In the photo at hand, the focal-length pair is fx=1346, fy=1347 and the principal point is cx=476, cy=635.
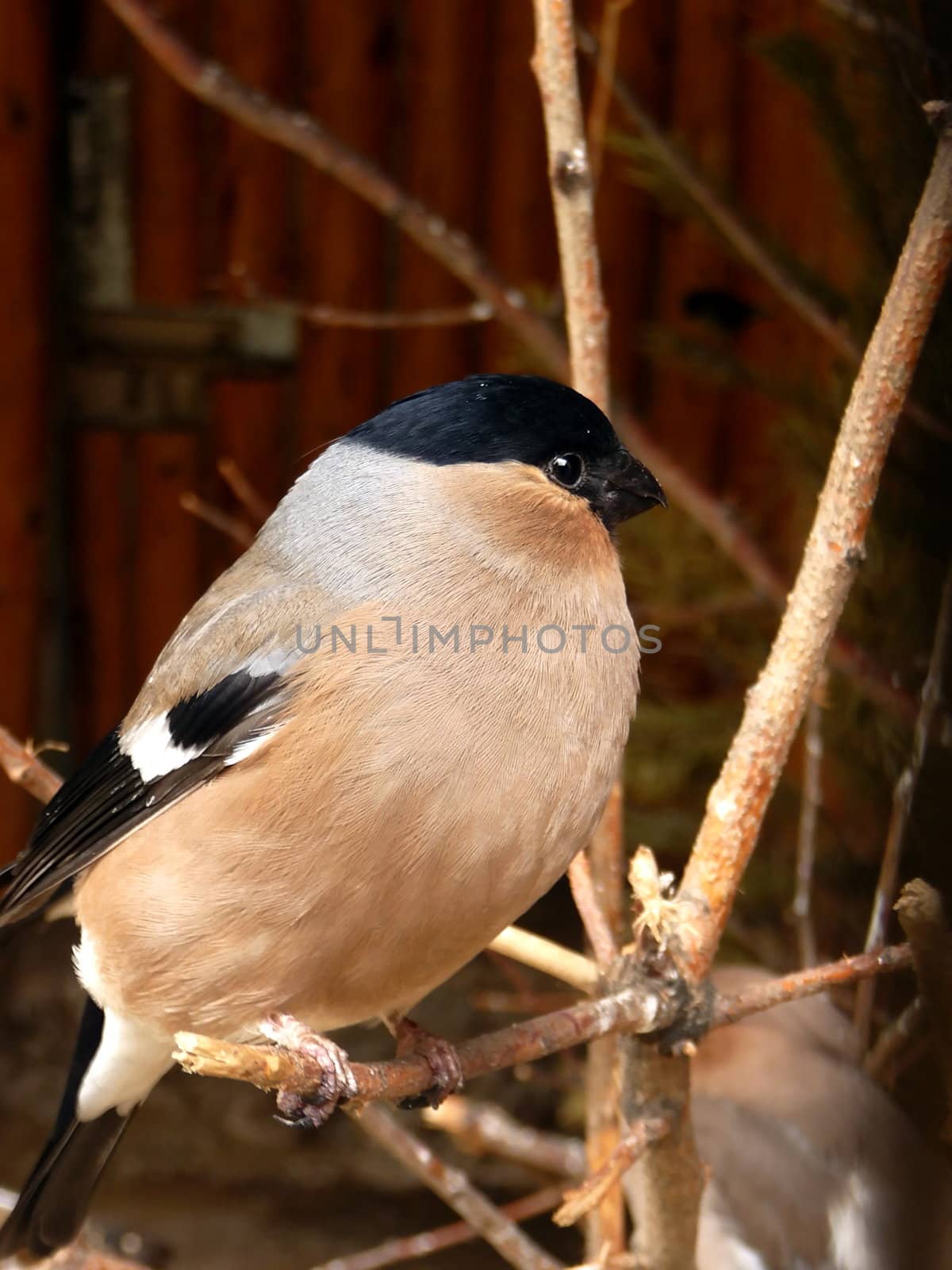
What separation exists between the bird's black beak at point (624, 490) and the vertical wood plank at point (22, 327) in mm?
2182

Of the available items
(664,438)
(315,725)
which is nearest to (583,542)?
(315,725)

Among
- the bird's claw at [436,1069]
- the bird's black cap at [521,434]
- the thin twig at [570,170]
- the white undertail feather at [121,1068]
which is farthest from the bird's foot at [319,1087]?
the thin twig at [570,170]


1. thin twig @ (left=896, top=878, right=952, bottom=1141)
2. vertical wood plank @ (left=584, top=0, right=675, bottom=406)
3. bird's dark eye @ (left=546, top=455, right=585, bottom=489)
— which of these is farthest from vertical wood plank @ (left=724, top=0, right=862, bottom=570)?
thin twig @ (left=896, top=878, right=952, bottom=1141)

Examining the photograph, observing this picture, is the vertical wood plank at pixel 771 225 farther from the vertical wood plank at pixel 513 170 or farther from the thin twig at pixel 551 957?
the thin twig at pixel 551 957

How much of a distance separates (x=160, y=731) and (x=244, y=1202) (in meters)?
2.44

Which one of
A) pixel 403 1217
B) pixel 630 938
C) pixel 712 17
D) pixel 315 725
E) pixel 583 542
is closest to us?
pixel 315 725

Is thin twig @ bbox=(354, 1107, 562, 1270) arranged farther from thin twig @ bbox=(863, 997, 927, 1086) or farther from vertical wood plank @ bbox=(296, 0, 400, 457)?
vertical wood plank @ bbox=(296, 0, 400, 457)

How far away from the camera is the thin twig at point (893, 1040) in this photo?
0.75m

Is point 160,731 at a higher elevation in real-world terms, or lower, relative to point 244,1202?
higher

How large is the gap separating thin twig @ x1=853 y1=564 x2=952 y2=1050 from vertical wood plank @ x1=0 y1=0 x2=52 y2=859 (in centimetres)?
266

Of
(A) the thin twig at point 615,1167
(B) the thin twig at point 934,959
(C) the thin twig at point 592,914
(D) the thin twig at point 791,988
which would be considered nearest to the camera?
(B) the thin twig at point 934,959

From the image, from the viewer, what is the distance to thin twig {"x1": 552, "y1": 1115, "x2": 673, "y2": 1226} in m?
1.13

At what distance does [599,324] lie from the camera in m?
1.54

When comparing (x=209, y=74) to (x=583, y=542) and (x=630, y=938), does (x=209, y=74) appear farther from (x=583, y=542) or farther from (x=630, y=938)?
(x=630, y=938)
